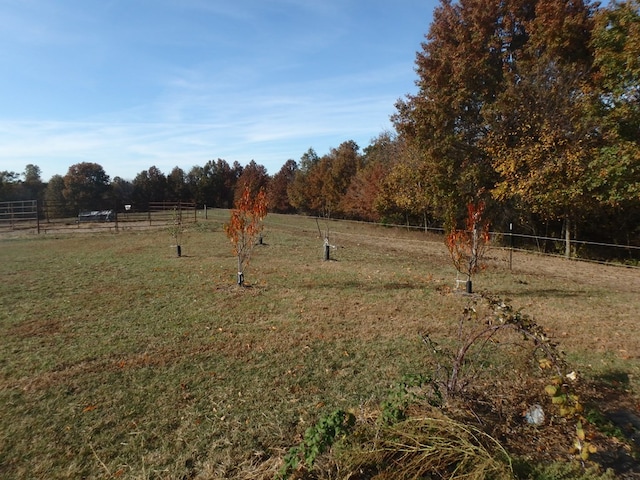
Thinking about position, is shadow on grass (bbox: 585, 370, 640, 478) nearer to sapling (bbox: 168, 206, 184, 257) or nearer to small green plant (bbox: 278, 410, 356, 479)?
small green plant (bbox: 278, 410, 356, 479)

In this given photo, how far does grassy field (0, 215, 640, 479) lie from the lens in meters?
2.91

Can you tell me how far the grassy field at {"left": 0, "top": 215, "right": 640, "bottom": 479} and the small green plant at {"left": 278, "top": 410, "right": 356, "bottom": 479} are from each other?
41 cm

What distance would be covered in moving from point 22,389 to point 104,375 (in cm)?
72

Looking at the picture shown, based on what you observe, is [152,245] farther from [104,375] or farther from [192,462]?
[192,462]

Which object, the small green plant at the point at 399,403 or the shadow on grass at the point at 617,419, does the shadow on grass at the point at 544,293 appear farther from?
the small green plant at the point at 399,403

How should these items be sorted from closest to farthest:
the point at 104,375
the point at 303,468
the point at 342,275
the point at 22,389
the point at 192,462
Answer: the point at 303,468, the point at 192,462, the point at 22,389, the point at 104,375, the point at 342,275

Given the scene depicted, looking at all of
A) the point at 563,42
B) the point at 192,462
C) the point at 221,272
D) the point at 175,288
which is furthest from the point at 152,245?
the point at 563,42

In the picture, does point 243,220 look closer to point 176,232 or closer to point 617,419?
point 176,232

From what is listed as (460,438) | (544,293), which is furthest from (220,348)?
(544,293)

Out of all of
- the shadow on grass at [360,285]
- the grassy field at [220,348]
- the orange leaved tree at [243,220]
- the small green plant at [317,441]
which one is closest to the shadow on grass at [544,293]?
the grassy field at [220,348]

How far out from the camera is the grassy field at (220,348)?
291cm

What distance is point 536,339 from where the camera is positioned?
2.88m

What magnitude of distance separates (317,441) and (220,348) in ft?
9.50

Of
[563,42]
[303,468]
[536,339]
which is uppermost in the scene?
[563,42]
